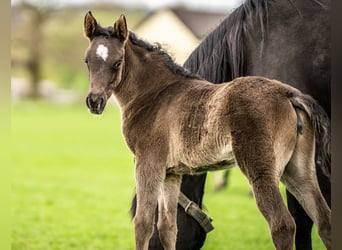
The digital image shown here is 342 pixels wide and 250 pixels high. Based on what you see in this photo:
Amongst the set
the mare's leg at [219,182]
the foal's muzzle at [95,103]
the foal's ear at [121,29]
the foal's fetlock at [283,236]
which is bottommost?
the mare's leg at [219,182]

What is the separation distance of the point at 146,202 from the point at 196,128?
1.32 ft

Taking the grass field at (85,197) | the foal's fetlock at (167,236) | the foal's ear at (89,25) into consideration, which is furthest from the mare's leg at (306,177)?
the grass field at (85,197)

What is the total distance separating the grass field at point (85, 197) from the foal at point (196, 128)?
1479 millimetres

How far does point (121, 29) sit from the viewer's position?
7.80 feet

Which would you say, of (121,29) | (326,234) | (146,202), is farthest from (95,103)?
(326,234)

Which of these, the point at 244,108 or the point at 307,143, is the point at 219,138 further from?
the point at 307,143

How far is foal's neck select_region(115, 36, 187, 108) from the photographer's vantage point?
2609 mm

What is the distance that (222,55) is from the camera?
115 inches

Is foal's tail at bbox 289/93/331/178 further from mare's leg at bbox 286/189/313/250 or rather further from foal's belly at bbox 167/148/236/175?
mare's leg at bbox 286/189/313/250

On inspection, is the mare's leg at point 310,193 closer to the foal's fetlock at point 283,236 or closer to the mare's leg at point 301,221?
the foal's fetlock at point 283,236

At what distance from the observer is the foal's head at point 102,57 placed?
231cm

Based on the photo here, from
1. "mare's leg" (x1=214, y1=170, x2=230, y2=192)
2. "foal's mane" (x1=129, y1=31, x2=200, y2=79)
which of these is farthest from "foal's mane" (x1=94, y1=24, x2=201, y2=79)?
"mare's leg" (x1=214, y1=170, x2=230, y2=192)

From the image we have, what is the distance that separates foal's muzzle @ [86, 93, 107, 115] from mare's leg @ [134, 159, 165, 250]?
35cm

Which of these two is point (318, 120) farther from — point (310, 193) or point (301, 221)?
point (301, 221)
